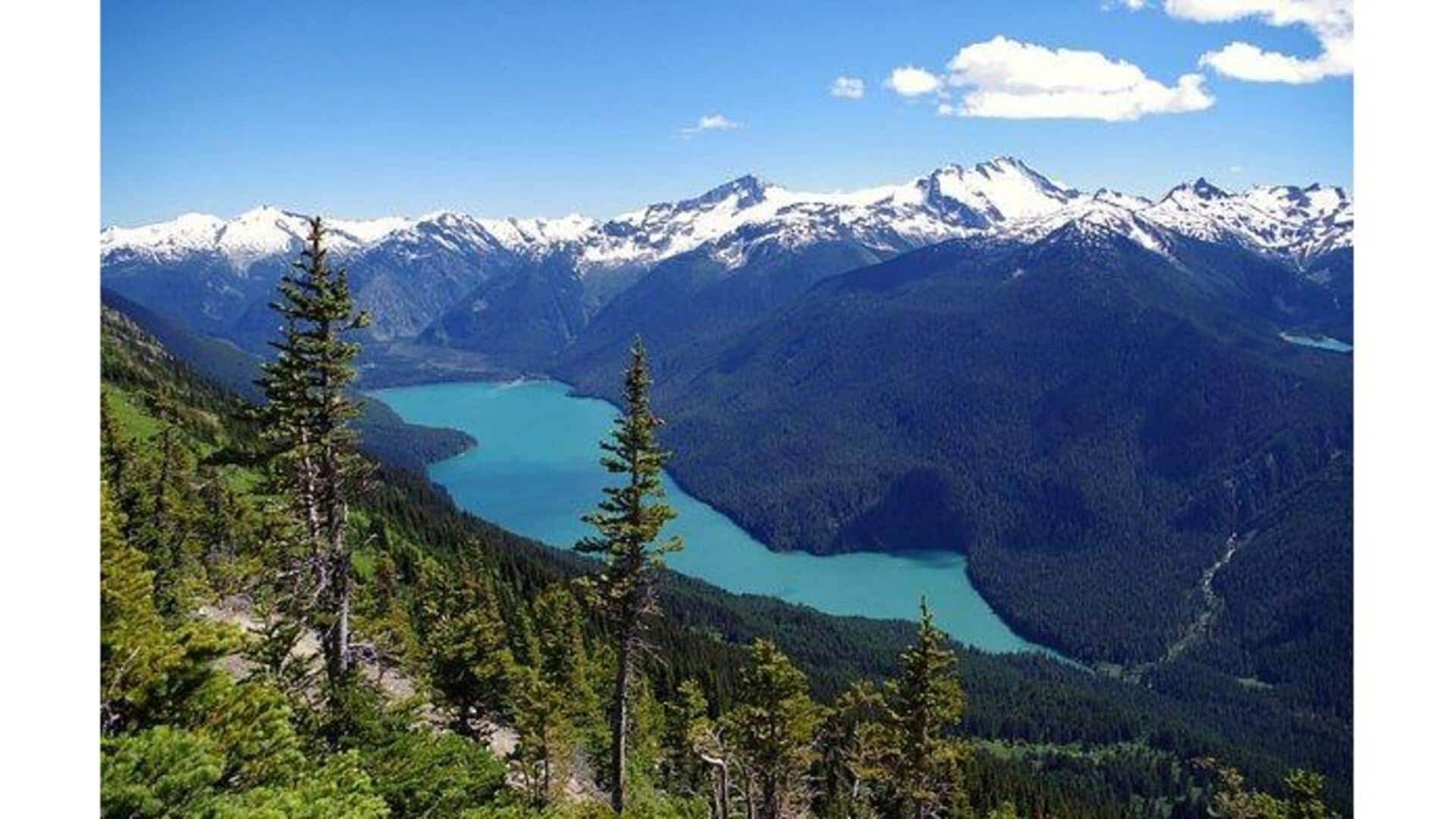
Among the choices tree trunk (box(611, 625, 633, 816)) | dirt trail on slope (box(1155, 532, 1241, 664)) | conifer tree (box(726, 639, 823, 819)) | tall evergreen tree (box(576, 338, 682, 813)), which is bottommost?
dirt trail on slope (box(1155, 532, 1241, 664))

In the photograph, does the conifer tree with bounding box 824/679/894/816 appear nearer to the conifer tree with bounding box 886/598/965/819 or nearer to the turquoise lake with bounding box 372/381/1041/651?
the conifer tree with bounding box 886/598/965/819

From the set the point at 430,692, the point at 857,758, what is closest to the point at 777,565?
the point at 857,758

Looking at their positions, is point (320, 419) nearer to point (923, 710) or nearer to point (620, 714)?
point (620, 714)

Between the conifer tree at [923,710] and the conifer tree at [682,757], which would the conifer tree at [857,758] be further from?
the conifer tree at [682,757]

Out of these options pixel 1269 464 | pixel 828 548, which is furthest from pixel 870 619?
pixel 1269 464

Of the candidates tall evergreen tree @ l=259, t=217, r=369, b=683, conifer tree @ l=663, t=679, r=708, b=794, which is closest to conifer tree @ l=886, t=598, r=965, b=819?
tall evergreen tree @ l=259, t=217, r=369, b=683
